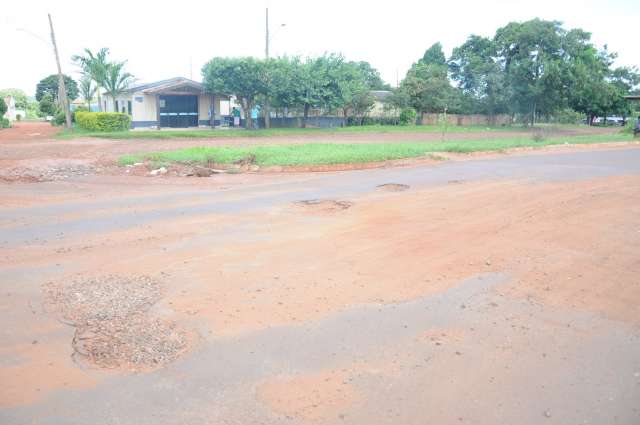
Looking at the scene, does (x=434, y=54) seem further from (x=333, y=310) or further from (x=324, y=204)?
(x=333, y=310)

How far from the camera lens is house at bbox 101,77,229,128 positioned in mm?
39031

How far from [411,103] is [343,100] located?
11141 mm

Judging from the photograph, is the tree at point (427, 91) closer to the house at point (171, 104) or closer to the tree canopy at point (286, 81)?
the tree canopy at point (286, 81)

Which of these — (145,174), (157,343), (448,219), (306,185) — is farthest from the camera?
(145,174)

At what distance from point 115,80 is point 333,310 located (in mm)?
38020

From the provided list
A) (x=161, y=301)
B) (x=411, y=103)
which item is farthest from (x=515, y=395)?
(x=411, y=103)

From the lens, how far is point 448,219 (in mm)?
10445

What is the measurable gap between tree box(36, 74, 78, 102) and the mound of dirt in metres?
80.6

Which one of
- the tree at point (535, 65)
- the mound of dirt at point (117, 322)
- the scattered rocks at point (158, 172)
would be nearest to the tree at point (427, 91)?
the tree at point (535, 65)

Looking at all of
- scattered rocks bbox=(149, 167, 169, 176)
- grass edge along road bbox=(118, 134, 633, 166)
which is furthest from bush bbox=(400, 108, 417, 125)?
scattered rocks bbox=(149, 167, 169, 176)

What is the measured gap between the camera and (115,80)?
3931 centimetres

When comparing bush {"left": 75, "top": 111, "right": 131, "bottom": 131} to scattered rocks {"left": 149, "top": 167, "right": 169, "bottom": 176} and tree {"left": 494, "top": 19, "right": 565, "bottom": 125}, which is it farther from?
tree {"left": 494, "top": 19, "right": 565, "bottom": 125}

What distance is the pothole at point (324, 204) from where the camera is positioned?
1153cm

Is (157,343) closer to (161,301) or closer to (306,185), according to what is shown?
(161,301)
